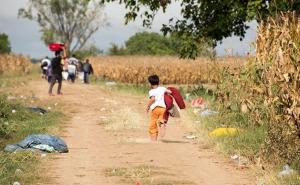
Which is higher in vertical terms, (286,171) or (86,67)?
(86,67)

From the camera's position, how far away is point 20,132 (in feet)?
44.9

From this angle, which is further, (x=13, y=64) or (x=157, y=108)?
(x=13, y=64)

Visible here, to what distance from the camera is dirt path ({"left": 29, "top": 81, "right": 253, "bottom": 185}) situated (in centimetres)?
883

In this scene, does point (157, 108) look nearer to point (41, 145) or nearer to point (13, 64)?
point (41, 145)

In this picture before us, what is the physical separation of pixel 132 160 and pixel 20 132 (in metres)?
4.15

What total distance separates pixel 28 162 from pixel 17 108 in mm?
7557

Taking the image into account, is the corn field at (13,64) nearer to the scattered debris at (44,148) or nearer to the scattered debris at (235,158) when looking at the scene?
the scattered debris at (44,148)

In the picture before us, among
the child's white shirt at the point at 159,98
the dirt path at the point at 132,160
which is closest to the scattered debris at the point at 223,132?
the dirt path at the point at 132,160

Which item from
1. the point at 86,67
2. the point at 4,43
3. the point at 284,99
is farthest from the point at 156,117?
the point at 4,43

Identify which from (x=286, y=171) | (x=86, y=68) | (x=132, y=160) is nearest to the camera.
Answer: (x=286, y=171)

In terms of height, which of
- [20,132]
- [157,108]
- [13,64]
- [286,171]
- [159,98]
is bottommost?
[20,132]

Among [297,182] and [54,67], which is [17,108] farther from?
[297,182]

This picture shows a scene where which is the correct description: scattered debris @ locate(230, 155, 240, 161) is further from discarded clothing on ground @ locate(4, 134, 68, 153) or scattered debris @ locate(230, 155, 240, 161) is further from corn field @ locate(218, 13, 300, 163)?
discarded clothing on ground @ locate(4, 134, 68, 153)

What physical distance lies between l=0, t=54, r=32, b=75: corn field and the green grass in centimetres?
2986
